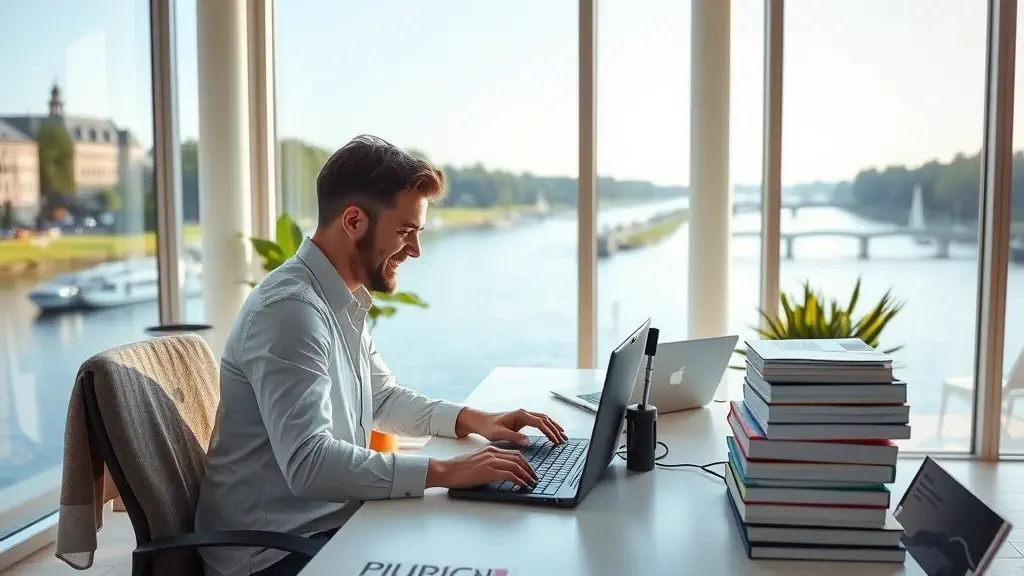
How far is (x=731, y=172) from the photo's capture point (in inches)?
150

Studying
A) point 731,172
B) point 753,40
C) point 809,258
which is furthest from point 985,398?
point 753,40

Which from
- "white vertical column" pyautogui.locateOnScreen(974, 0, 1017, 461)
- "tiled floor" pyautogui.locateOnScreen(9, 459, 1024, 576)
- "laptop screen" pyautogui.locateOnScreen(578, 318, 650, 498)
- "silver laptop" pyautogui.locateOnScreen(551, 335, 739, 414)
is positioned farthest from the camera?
"white vertical column" pyautogui.locateOnScreen(974, 0, 1017, 461)

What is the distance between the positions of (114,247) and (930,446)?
388 cm

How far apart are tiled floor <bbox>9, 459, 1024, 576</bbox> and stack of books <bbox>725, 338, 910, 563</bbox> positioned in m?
1.36

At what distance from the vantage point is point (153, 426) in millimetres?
1553

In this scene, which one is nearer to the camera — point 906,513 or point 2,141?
point 906,513

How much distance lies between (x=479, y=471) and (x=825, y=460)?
0.60m

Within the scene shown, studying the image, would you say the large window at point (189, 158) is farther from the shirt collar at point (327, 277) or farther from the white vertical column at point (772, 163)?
the white vertical column at point (772, 163)

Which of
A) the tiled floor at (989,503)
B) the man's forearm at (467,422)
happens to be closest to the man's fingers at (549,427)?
the man's forearm at (467,422)

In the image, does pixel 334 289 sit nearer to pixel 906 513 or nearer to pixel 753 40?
pixel 906 513

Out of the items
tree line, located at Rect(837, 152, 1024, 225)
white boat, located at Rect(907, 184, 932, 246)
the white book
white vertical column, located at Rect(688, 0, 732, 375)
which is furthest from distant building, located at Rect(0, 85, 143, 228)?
white boat, located at Rect(907, 184, 932, 246)

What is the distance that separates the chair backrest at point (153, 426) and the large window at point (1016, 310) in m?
3.60

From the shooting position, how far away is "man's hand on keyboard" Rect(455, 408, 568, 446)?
1.86 m

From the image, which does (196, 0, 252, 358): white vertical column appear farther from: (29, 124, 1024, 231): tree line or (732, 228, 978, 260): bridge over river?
(732, 228, 978, 260): bridge over river
